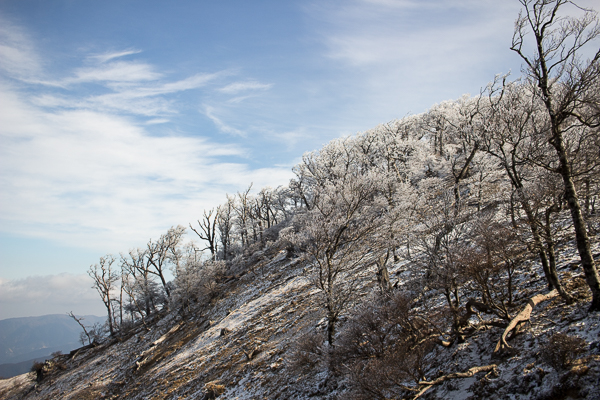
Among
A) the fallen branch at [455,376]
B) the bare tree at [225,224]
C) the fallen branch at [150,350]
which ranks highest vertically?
the bare tree at [225,224]

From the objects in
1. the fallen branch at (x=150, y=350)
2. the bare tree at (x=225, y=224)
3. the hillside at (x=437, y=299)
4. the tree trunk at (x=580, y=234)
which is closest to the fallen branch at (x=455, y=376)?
the hillside at (x=437, y=299)

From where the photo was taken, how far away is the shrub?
5934 millimetres

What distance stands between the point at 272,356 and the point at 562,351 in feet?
39.4

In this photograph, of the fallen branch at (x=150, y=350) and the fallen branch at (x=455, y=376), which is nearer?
the fallen branch at (x=455, y=376)

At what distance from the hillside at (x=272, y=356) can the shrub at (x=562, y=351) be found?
98mm

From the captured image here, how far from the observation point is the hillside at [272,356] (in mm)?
6580

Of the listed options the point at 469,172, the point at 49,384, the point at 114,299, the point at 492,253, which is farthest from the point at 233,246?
the point at 492,253

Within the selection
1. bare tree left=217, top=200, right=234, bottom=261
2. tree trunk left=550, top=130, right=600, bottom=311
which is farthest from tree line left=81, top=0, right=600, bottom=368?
bare tree left=217, top=200, right=234, bottom=261

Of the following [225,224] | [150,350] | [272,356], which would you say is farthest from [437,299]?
[225,224]

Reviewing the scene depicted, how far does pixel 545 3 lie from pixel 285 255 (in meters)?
29.2

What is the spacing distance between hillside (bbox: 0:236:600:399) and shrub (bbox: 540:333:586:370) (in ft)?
0.32

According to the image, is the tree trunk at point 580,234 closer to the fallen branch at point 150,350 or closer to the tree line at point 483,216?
the tree line at point 483,216

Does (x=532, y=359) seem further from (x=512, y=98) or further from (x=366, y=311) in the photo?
(x=512, y=98)

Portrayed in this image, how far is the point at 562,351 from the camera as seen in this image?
597 cm
